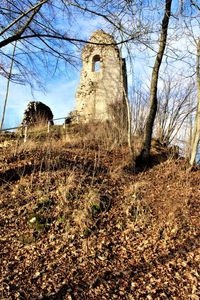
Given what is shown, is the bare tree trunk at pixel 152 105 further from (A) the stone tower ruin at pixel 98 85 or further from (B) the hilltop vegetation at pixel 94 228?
(A) the stone tower ruin at pixel 98 85

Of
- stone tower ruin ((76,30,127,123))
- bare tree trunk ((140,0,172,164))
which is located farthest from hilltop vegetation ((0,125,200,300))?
stone tower ruin ((76,30,127,123))

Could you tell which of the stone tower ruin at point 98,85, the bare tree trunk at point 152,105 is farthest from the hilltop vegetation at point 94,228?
the stone tower ruin at point 98,85

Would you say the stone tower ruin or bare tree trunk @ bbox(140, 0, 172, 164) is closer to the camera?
bare tree trunk @ bbox(140, 0, 172, 164)

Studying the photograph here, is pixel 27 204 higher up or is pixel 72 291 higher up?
pixel 27 204

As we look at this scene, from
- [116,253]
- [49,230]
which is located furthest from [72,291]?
[49,230]

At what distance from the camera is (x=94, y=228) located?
700 centimetres

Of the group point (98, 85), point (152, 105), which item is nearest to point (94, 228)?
point (152, 105)

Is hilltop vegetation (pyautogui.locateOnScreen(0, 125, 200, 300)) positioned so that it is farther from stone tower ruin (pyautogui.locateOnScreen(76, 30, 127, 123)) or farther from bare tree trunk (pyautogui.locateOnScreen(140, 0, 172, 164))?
stone tower ruin (pyautogui.locateOnScreen(76, 30, 127, 123))

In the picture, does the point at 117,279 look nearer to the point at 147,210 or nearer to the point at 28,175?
the point at 147,210

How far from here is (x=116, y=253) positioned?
6242mm

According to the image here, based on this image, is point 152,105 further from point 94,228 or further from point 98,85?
point 98,85

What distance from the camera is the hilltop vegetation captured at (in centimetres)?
534

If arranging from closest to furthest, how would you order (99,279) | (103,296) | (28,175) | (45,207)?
(103,296) < (99,279) < (45,207) < (28,175)

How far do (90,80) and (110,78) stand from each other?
3.81 feet
